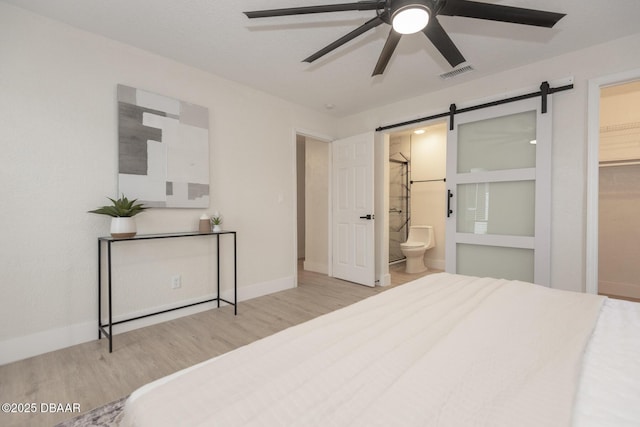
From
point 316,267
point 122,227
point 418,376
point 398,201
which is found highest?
point 398,201

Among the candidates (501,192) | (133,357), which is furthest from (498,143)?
(133,357)

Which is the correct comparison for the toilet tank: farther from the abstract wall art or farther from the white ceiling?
the abstract wall art

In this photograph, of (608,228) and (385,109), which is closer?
(608,228)

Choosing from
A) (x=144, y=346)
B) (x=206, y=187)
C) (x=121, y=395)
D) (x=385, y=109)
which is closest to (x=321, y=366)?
(x=121, y=395)

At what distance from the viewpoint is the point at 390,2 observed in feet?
4.50

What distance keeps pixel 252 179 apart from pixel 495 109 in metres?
2.81

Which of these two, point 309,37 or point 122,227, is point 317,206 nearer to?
point 309,37

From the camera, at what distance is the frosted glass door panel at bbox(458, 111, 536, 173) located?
9.35 ft

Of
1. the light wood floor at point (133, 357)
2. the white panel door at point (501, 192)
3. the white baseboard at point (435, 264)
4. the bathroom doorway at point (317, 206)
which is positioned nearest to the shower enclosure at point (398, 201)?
the white baseboard at point (435, 264)

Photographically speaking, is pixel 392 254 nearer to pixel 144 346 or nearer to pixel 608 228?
pixel 608 228

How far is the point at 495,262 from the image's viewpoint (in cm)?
307

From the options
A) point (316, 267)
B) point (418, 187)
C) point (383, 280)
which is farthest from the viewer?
point (418, 187)

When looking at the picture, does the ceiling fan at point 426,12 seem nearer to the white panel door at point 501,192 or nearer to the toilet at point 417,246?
the white panel door at point 501,192

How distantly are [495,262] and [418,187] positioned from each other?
238 cm
